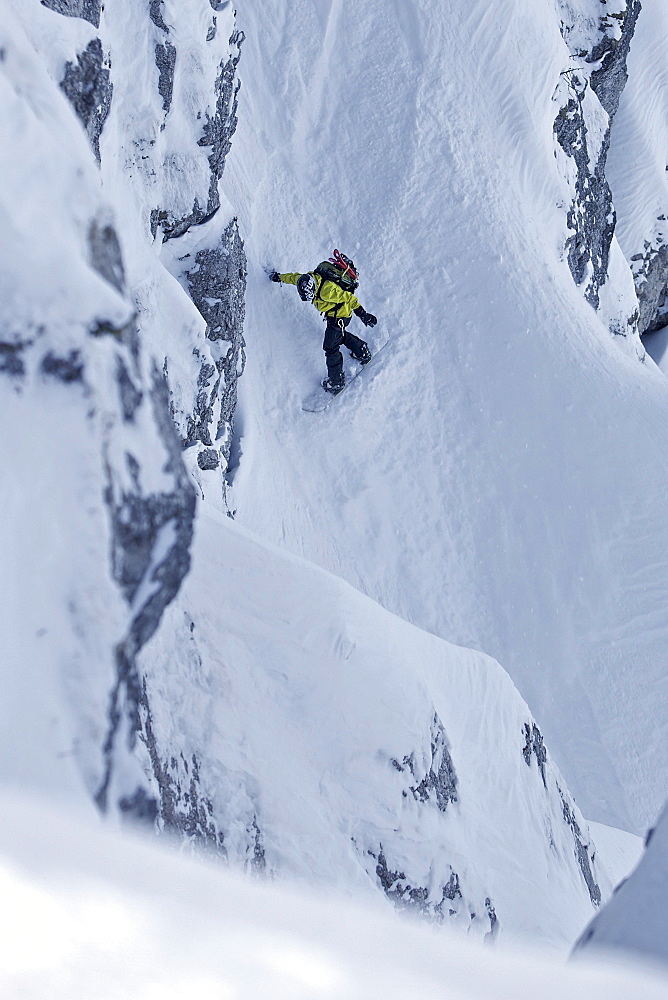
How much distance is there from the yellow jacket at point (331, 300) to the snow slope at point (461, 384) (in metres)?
1.04

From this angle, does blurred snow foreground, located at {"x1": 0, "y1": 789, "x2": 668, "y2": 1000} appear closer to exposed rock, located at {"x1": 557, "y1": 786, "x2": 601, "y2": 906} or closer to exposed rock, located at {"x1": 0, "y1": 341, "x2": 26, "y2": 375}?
exposed rock, located at {"x1": 0, "y1": 341, "x2": 26, "y2": 375}

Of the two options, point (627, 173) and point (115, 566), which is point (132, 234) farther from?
point (627, 173)

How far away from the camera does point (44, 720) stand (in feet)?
8.49

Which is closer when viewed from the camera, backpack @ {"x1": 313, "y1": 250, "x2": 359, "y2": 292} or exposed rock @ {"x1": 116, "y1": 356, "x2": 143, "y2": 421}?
exposed rock @ {"x1": 116, "y1": 356, "x2": 143, "y2": 421}

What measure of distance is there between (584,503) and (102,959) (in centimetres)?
1076

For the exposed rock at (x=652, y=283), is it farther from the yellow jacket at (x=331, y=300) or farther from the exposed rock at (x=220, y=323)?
the exposed rock at (x=220, y=323)

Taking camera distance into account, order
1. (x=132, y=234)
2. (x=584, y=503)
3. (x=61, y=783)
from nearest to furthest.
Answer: (x=61, y=783)
(x=132, y=234)
(x=584, y=503)

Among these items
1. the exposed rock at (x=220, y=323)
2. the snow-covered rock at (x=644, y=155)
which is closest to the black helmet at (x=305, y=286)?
the exposed rock at (x=220, y=323)

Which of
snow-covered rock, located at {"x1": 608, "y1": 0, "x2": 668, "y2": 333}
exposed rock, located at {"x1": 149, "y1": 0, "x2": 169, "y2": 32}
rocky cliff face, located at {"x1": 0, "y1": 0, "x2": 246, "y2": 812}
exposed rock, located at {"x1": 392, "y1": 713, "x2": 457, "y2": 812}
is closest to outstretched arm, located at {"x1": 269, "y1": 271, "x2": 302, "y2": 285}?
exposed rock, located at {"x1": 149, "y1": 0, "x2": 169, "y2": 32}

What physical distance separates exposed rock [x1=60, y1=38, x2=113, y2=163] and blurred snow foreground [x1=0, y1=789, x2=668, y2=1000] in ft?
15.3

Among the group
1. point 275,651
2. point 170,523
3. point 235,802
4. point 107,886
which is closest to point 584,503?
point 275,651

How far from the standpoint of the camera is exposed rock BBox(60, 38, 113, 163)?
4.98 meters

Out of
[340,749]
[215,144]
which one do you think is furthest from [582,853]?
[215,144]

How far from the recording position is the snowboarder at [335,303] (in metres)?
10.1
